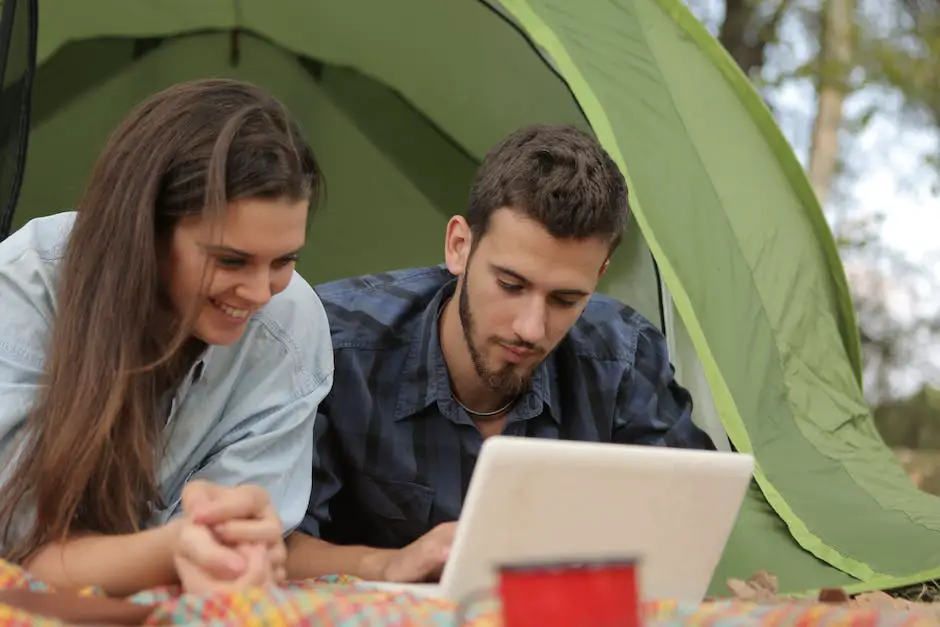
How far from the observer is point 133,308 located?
1.19 metres

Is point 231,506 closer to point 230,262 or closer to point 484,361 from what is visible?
point 230,262

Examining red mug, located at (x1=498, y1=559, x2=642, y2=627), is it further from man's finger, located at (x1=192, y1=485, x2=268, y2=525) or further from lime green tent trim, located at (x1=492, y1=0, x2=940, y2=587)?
lime green tent trim, located at (x1=492, y1=0, x2=940, y2=587)

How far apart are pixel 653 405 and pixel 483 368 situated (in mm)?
339

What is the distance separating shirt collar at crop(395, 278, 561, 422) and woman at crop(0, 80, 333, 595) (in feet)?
1.33

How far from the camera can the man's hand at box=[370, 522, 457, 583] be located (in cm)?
130

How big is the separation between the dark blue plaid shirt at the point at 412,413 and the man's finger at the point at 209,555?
55cm

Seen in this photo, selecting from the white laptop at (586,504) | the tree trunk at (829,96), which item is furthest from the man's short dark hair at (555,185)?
the tree trunk at (829,96)

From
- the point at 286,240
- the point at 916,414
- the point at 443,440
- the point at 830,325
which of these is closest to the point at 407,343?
the point at 443,440

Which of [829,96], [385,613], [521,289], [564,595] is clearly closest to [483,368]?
[521,289]

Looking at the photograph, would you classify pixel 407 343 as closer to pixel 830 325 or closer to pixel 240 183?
pixel 240 183

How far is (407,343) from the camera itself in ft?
5.63

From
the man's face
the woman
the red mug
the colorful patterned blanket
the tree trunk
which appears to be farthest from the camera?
the tree trunk

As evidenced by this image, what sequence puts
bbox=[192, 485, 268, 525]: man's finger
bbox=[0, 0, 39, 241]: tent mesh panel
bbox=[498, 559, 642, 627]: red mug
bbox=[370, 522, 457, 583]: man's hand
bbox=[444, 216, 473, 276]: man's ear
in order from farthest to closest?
1. bbox=[0, 0, 39, 241]: tent mesh panel
2. bbox=[444, 216, 473, 276]: man's ear
3. bbox=[370, 522, 457, 583]: man's hand
4. bbox=[192, 485, 268, 525]: man's finger
5. bbox=[498, 559, 642, 627]: red mug

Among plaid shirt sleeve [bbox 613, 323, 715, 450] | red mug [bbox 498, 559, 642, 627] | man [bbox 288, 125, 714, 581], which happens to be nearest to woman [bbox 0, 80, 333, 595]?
man [bbox 288, 125, 714, 581]
